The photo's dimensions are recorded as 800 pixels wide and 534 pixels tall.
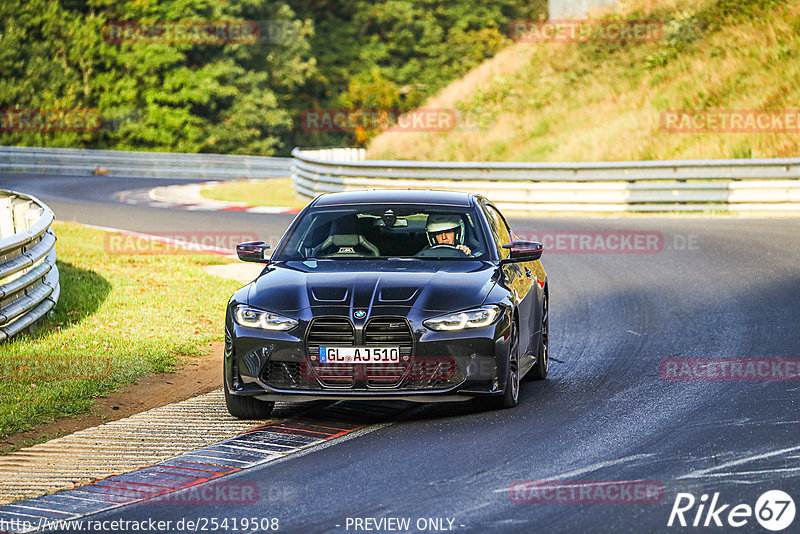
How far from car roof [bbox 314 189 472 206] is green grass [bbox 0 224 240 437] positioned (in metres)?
2.23

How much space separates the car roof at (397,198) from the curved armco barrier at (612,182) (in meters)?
14.9

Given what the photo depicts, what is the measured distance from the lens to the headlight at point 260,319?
7973 mm

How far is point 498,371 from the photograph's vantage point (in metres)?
8.08

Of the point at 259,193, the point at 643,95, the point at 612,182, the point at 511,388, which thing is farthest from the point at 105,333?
the point at 643,95

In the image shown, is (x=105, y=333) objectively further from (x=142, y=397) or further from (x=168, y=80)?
(x=168, y=80)

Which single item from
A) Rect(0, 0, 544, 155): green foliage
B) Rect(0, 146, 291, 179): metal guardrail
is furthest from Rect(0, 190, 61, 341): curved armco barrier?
Rect(0, 0, 544, 155): green foliage

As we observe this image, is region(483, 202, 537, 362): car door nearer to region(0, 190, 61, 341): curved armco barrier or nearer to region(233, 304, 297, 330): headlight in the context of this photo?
region(233, 304, 297, 330): headlight

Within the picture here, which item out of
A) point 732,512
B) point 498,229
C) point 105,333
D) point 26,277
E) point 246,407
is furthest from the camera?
point 105,333

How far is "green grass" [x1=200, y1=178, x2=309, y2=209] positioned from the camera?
29.5 m

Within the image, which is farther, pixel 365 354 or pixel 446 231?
pixel 446 231

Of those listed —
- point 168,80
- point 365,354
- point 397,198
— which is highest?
point 397,198

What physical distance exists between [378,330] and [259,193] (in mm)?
25509

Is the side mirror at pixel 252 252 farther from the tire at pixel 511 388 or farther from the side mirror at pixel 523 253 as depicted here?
the tire at pixel 511 388

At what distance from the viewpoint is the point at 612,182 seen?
980 inches
